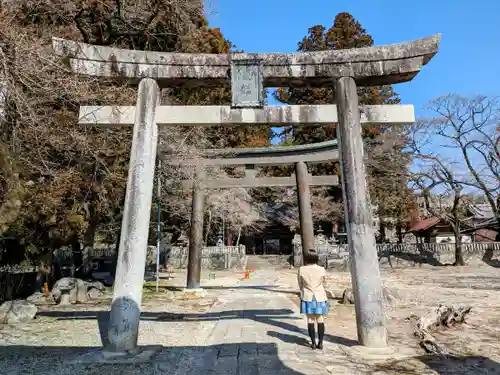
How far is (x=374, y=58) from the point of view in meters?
5.88

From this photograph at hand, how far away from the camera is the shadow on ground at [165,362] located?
14.6 ft

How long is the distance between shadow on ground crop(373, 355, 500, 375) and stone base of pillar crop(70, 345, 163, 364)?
283cm

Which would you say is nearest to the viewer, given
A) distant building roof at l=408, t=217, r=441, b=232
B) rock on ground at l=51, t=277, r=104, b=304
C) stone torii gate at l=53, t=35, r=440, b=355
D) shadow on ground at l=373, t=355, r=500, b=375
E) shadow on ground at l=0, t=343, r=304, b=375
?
shadow on ground at l=373, t=355, r=500, b=375

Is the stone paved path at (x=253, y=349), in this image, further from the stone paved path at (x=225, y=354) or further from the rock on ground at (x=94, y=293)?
the rock on ground at (x=94, y=293)

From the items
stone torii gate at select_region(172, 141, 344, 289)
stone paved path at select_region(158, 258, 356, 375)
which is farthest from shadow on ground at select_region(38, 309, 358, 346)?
stone torii gate at select_region(172, 141, 344, 289)

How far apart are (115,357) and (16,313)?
3.88 m

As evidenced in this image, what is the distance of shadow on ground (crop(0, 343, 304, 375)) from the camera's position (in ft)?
14.6

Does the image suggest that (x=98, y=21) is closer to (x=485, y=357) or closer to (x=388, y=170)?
(x=485, y=357)

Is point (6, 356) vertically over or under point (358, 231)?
under

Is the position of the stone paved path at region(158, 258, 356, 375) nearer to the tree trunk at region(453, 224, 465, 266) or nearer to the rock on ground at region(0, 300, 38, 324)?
the rock on ground at region(0, 300, 38, 324)

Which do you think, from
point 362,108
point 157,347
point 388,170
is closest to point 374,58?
point 362,108

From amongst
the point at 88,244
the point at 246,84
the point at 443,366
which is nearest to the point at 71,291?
the point at 88,244

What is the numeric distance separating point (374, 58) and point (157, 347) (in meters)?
5.35

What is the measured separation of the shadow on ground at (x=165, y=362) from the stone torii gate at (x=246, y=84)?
1199 mm
